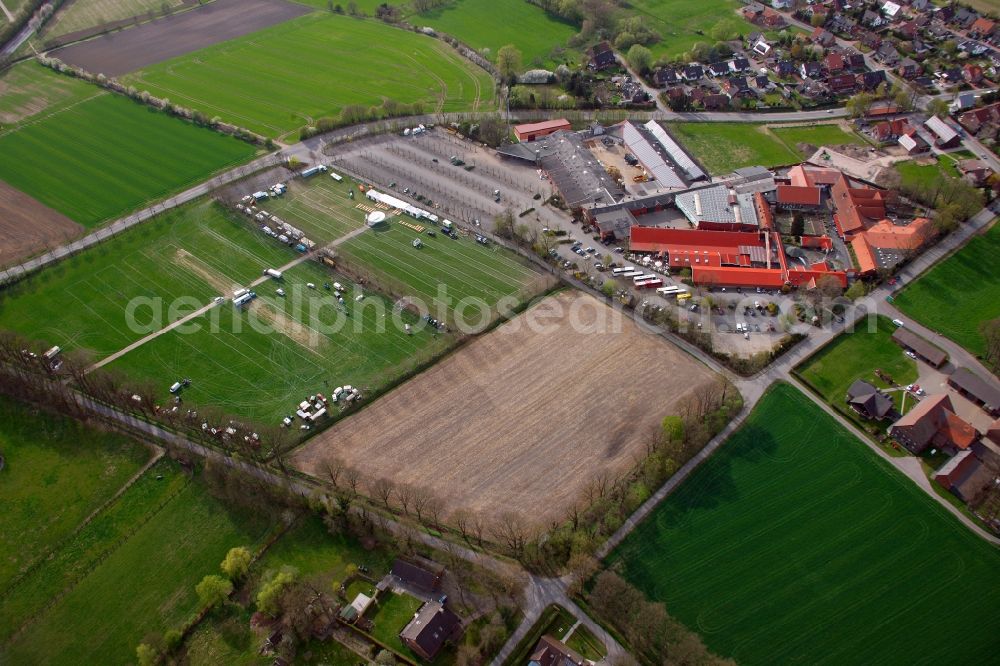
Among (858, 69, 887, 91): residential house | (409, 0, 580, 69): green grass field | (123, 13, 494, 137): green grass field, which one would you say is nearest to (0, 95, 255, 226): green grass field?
(123, 13, 494, 137): green grass field

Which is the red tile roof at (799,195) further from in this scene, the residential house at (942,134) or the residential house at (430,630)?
the residential house at (430,630)

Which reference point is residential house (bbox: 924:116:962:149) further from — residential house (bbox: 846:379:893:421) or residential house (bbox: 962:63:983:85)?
residential house (bbox: 846:379:893:421)

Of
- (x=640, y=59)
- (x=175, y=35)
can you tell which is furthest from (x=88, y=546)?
(x=175, y=35)

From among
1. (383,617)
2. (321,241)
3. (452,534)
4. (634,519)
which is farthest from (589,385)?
(321,241)

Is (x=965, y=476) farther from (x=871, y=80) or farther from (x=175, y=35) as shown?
(x=175, y=35)

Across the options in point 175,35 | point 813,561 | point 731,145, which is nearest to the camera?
point 813,561

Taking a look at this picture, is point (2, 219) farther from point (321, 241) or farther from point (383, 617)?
point (383, 617)
